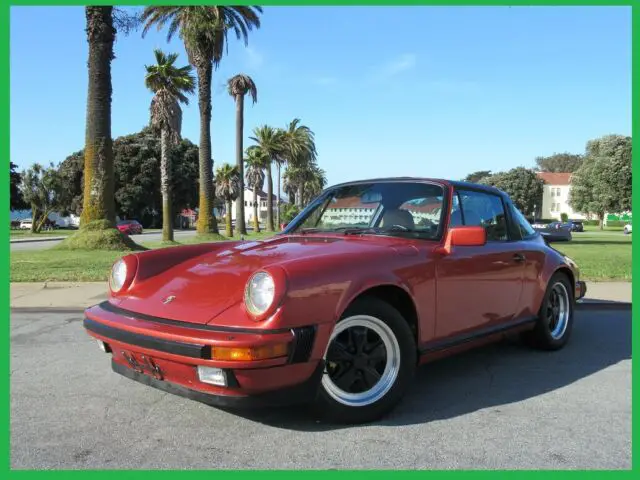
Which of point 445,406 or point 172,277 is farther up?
point 172,277

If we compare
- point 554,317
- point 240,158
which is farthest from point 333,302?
point 240,158

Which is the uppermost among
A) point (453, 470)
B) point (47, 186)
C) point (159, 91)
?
point (159, 91)

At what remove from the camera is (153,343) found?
113 inches

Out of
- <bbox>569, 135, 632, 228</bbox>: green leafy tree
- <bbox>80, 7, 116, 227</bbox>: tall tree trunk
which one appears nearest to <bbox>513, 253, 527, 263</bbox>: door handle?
<bbox>80, 7, 116, 227</bbox>: tall tree trunk

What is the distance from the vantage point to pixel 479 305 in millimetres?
3938

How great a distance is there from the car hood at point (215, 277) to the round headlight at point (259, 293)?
0.13 meters

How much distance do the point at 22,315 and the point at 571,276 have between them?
258 inches

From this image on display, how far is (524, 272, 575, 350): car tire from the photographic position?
15.7 ft

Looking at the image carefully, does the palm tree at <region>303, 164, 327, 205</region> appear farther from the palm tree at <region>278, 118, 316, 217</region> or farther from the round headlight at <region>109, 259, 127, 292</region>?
the round headlight at <region>109, 259, 127, 292</region>

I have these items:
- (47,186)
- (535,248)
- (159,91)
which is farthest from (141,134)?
(535,248)

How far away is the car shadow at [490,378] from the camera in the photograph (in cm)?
327

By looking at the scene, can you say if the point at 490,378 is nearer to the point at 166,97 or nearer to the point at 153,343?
the point at 153,343

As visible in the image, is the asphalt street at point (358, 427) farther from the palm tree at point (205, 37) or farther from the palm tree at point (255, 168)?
the palm tree at point (255, 168)

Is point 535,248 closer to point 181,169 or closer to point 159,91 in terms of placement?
point 159,91
